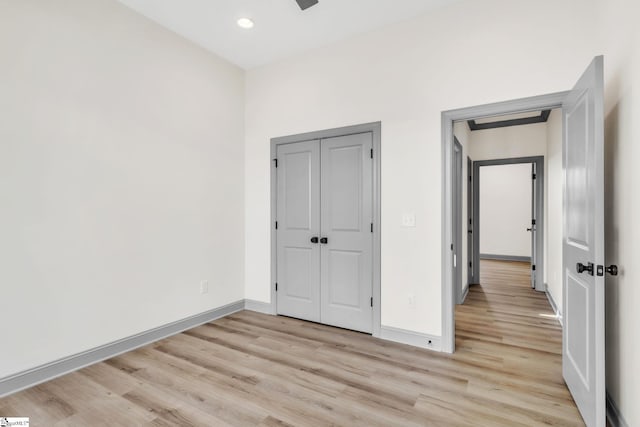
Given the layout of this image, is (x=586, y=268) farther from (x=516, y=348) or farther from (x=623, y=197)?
(x=516, y=348)

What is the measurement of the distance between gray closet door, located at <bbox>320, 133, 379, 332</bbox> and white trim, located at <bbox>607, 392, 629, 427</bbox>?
183cm

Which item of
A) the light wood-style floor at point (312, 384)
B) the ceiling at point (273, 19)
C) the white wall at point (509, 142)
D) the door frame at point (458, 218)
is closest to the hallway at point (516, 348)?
the light wood-style floor at point (312, 384)

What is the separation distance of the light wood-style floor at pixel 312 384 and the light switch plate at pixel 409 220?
1.17 m

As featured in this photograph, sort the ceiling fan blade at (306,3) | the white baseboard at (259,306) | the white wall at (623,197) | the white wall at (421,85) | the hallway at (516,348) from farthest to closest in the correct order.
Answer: the white baseboard at (259,306) → the ceiling fan blade at (306,3) → the white wall at (421,85) → the hallway at (516,348) → the white wall at (623,197)

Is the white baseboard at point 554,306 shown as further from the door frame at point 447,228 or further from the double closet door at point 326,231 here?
the double closet door at point 326,231

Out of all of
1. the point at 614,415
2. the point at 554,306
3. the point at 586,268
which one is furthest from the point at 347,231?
the point at 554,306

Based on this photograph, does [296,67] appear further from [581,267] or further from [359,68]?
[581,267]

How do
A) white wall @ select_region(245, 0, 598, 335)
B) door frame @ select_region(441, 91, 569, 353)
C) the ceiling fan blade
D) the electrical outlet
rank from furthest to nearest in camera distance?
the electrical outlet → door frame @ select_region(441, 91, 569, 353) → the ceiling fan blade → white wall @ select_region(245, 0, 598, 335)

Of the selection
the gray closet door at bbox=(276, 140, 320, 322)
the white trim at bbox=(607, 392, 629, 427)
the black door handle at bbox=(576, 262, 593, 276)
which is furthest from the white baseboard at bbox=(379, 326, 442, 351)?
the black door handle at bbox=(576, 262, 593, 276)

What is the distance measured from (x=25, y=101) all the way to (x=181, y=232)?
5.37 feet

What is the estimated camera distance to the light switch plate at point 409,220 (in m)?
3.01

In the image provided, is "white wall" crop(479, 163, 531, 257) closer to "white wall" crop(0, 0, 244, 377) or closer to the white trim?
the white trim

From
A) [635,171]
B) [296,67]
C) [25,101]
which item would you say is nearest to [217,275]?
[25,101]

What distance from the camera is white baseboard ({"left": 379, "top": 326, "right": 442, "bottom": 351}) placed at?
2.89 meters
